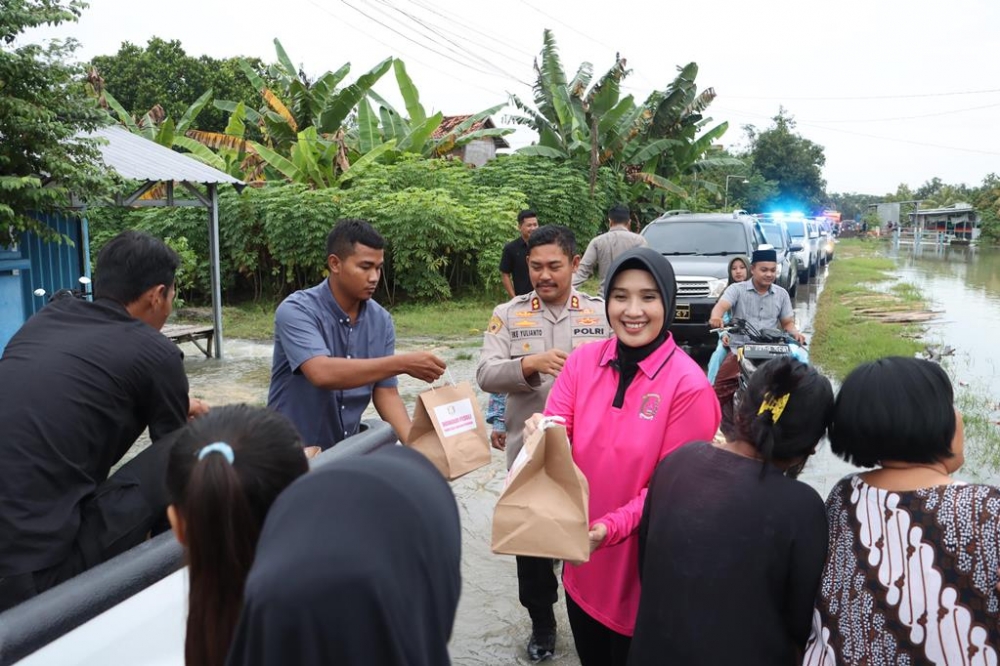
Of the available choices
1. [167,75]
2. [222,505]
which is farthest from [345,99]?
[167,75]

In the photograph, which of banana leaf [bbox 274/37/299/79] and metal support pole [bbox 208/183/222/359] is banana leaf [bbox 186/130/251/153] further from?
metal support pole [bbox 208/183/222/359]

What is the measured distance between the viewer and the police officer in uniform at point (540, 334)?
3.60 m

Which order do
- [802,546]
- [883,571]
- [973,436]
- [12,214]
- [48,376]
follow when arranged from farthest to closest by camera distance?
1. [973,436]
2. [12,214]
3. [48,376]
4. [802,546]
5. [883,571]

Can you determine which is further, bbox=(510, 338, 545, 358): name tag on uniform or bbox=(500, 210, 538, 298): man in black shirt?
bbox=(500, 210, 538, 298): man in black shirt

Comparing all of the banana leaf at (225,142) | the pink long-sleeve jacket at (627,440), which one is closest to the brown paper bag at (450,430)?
the pink long-sleeve jacket at (627,440)

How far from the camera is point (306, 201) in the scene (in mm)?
15156

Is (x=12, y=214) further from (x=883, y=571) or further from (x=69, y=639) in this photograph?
(x=883, y=571)

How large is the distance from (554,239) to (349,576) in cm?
273

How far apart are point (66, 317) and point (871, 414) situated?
2.39m

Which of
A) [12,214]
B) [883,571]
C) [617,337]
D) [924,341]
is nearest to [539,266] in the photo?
[617,337]

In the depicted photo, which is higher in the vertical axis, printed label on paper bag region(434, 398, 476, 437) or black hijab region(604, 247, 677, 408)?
black hijab region(604, 247, 677, 408)

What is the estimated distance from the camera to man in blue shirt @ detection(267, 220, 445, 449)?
333 centimetres

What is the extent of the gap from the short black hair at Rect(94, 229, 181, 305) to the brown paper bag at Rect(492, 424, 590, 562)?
143 centimetres

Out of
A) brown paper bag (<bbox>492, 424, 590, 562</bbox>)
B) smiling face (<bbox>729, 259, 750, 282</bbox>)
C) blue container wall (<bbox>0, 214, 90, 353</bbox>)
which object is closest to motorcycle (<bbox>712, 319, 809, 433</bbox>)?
smiling face (<bbox>729, 259, 750, 282</bbox>)
